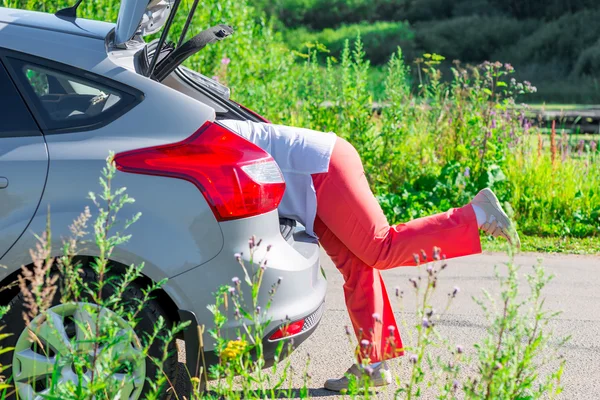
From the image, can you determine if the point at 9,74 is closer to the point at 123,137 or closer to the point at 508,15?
the point at 123,137

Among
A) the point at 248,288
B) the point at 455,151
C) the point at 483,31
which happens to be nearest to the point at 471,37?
the point at 483,31

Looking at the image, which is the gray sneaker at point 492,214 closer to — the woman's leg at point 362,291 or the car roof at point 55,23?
Answer: the woman's leg at point 362,291

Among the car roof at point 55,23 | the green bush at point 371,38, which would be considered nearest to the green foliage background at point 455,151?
the car roof at point 55,23

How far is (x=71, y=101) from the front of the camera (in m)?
3.33

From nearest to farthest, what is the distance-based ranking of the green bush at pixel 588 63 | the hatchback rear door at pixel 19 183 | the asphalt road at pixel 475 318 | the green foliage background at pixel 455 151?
1. the hatchback rear door at pixel 19 183
2. the asphalt road at pixel 475 318
3. the green foliage background at pixel 455 151
4. the green bush at pixel 588 63

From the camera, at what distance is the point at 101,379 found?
251 cm

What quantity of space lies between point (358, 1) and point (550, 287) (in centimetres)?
3118

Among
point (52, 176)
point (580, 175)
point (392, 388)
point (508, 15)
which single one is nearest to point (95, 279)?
point (52, 176)

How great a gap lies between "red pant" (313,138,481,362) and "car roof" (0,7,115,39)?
103cm

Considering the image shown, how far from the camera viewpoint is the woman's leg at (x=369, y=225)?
381cm

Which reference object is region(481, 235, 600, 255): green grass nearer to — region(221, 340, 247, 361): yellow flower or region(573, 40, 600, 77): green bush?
region(221, 340, 247, 361): yellow flower

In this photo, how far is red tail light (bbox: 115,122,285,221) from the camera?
316 cm

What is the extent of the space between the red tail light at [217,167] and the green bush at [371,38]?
2498cm

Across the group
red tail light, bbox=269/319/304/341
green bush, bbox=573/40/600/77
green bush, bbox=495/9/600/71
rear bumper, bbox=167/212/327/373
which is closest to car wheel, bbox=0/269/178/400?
rear bumper, bbox=167/212/327/373
